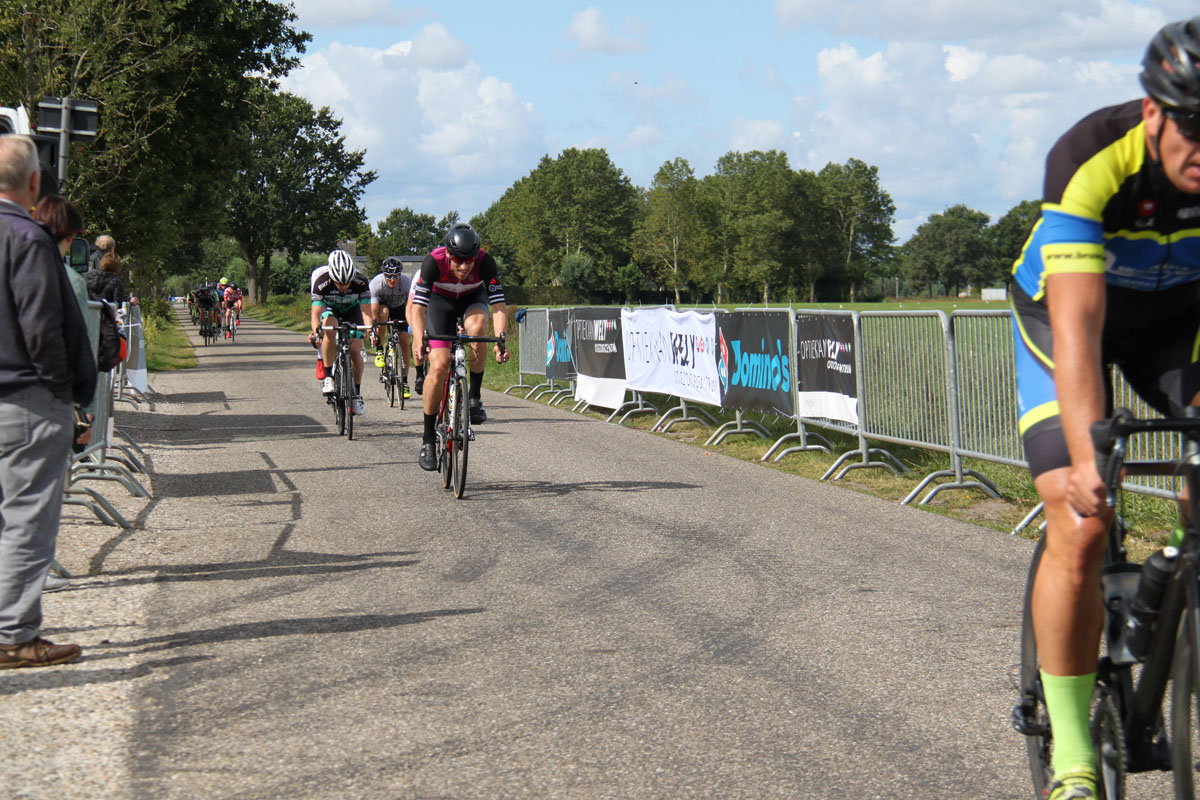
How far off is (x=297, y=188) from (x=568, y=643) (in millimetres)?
87334

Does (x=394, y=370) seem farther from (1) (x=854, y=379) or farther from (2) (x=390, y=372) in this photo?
(1) (x=854, y=379)

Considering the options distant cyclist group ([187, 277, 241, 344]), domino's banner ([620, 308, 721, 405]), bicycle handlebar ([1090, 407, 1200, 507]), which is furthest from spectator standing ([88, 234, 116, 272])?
distant cyclist group ([187, 277, 241, 344])

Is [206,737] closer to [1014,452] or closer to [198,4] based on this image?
[1014,452]

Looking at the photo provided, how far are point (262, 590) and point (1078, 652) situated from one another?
4594 millimetres

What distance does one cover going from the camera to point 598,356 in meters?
17.6

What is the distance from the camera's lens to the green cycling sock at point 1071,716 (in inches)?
111

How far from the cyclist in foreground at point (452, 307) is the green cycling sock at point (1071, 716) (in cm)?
696

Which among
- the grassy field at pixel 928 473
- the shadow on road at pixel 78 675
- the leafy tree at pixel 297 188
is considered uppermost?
the leafy tree at pixel 297 188

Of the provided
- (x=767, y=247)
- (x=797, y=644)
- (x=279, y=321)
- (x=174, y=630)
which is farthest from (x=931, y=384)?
(x=767, y=247)

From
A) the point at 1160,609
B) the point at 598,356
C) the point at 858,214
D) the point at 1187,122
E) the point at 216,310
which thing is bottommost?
the point at 1160,609

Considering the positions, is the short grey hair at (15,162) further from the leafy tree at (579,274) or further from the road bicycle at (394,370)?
the leafy tree at (579,274)

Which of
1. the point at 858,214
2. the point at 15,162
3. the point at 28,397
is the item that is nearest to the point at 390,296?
the point at 15,162

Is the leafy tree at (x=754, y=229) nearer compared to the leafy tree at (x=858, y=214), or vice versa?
the leafy tree at (x=754, y=229)

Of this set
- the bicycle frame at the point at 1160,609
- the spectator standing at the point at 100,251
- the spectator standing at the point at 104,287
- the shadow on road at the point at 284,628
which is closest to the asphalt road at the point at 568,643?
the shadow on road at the point at 284,628
